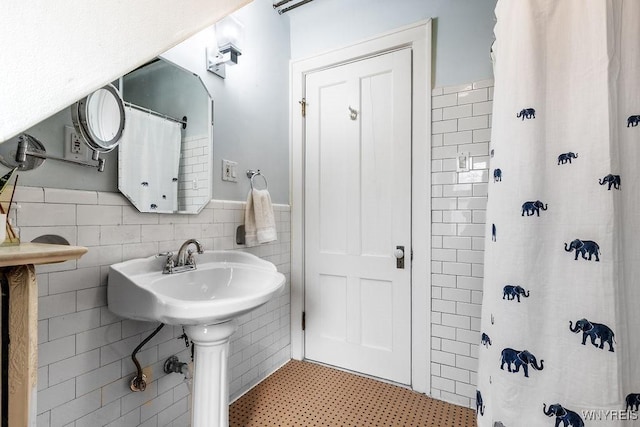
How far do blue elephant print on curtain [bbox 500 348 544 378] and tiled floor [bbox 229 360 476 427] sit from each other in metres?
0.79

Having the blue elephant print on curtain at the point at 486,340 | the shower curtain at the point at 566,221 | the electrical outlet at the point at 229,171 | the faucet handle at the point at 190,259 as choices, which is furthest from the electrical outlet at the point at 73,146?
the blue elephant print on curtain at the point at 486,340

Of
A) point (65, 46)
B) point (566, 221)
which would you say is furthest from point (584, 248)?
point (65, 46)

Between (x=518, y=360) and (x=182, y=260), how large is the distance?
1336 millimetres

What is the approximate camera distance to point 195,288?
1.37 metres

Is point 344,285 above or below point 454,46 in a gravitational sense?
below

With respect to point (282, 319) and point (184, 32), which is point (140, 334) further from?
point (184, 32)

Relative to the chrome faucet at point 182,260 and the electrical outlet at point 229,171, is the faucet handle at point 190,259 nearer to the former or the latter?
the chrome faucet at point 182,260

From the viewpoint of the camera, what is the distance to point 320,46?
2182mm

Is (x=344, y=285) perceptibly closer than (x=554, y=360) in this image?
No

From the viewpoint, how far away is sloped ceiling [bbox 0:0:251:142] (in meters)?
0.44

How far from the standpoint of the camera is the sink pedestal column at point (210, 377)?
3.80 feet

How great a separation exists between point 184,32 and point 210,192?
1131 millimetres

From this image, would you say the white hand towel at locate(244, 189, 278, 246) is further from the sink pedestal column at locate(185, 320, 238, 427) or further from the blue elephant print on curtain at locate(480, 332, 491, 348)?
the blue elephant print on curtain at locate(480, 332, 491, 348)

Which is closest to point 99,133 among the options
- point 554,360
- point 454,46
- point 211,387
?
point 211,387
